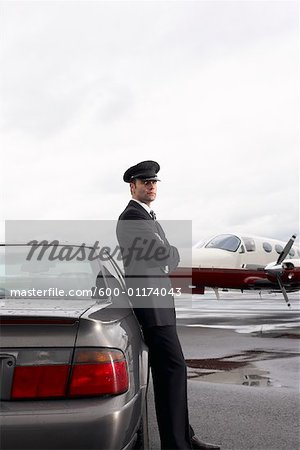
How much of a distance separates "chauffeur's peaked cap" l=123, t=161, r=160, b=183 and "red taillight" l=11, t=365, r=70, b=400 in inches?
63.1

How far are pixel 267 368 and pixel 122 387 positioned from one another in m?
5.22

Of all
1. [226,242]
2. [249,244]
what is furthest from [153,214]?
[249,244]

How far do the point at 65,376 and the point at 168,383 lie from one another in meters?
1.05

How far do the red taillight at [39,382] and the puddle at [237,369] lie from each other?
14.2 feet

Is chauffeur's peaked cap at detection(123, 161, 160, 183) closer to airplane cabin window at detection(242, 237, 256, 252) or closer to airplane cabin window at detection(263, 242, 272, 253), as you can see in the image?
airplane cabin window at detection(242, 237, 256, 252)

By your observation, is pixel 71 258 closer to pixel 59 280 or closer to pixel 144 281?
pixel 59 280

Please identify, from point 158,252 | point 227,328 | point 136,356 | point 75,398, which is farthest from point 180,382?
point 227,328

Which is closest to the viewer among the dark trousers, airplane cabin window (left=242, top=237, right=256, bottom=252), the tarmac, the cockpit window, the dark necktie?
the dark trousers

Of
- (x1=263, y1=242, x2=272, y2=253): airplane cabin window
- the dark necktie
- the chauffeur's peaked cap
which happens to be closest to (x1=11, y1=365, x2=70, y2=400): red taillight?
the dark necktie

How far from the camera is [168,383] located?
320 centimetres

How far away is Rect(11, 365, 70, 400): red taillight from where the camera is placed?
227 cm

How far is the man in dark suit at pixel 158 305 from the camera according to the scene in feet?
10.5

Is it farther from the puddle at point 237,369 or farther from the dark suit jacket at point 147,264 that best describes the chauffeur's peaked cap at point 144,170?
the puddle at point 237,369

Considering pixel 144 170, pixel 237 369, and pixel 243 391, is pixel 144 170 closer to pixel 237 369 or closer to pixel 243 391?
pixel 243 391
